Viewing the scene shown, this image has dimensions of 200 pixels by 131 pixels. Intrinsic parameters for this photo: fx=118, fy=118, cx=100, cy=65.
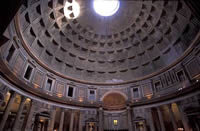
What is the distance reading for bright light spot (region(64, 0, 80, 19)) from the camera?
2227cm

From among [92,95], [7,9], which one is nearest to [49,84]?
[92,95]

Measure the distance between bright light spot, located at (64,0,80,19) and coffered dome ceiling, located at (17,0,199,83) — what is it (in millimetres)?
688

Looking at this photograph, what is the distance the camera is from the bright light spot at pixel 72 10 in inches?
877

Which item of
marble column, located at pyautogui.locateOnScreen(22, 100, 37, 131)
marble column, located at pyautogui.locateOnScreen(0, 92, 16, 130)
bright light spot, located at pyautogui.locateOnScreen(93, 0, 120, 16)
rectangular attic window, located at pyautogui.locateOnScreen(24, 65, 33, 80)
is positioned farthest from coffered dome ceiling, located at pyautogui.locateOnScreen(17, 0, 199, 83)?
marble column, located at pyautogui.locateOnScreen(0, 92, 16, 130)

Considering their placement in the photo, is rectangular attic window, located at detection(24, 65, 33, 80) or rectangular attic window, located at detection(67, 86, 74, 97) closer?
rectangular attic window, located at detection(24, 65, 33, 80)

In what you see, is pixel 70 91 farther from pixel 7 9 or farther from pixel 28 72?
pixel 7 9

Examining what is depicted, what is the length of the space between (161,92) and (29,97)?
68.4 ft

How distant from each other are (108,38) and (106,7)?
7168 mm

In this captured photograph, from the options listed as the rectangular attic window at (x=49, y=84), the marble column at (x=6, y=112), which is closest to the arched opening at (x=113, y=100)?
the rectangular attic window at (x=49, y=84)

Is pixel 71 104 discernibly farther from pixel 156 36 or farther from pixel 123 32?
pixel 156 36

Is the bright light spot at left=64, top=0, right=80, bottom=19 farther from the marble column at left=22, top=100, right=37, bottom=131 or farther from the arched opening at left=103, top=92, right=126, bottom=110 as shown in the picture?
the arched opening at left=103, top=92, right=126, bottom=110

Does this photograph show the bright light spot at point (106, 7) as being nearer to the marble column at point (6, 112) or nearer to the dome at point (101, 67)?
the dome at point (101, 67)

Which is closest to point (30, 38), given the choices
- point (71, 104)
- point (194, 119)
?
point (71, 104)

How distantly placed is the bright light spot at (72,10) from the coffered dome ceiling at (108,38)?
2.26 feet
